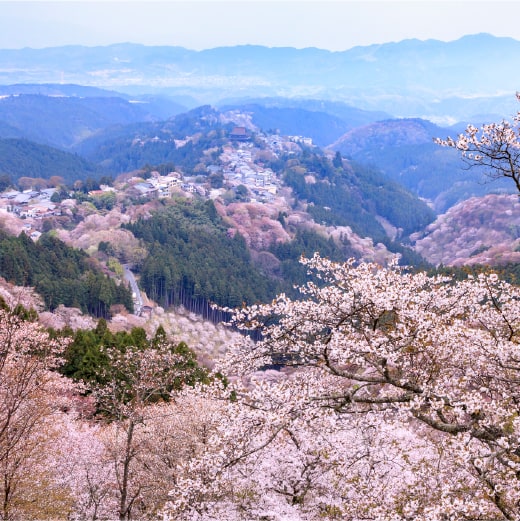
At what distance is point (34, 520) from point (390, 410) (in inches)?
314

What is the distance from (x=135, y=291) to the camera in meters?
49.8

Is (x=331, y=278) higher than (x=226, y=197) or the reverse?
higher

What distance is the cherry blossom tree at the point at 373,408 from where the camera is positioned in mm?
6074

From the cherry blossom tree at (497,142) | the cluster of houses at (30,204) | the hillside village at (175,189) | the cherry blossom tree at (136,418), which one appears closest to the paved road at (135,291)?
the hillside village at (175,189)

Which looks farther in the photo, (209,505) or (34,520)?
(34,520)

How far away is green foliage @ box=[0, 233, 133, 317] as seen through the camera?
3868cm

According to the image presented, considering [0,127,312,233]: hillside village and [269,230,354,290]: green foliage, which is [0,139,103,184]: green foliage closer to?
[0,127,312,233]: hillside village

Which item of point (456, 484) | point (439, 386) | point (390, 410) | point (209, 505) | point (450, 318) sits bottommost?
point (209, 505)

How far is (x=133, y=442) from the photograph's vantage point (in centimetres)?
1299

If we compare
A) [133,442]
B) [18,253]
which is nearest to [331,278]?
[133,442]

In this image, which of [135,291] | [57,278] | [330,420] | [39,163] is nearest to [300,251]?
[135,291]

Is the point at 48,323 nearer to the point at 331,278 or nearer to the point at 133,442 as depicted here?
the point at 133,442

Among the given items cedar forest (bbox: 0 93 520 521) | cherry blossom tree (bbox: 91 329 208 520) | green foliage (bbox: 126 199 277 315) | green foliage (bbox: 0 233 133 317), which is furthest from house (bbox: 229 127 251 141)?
cherry blossom tree (bbox: 91 329 208 520)

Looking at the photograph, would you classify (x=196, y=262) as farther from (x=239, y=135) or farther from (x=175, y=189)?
(x=239, y=135)
